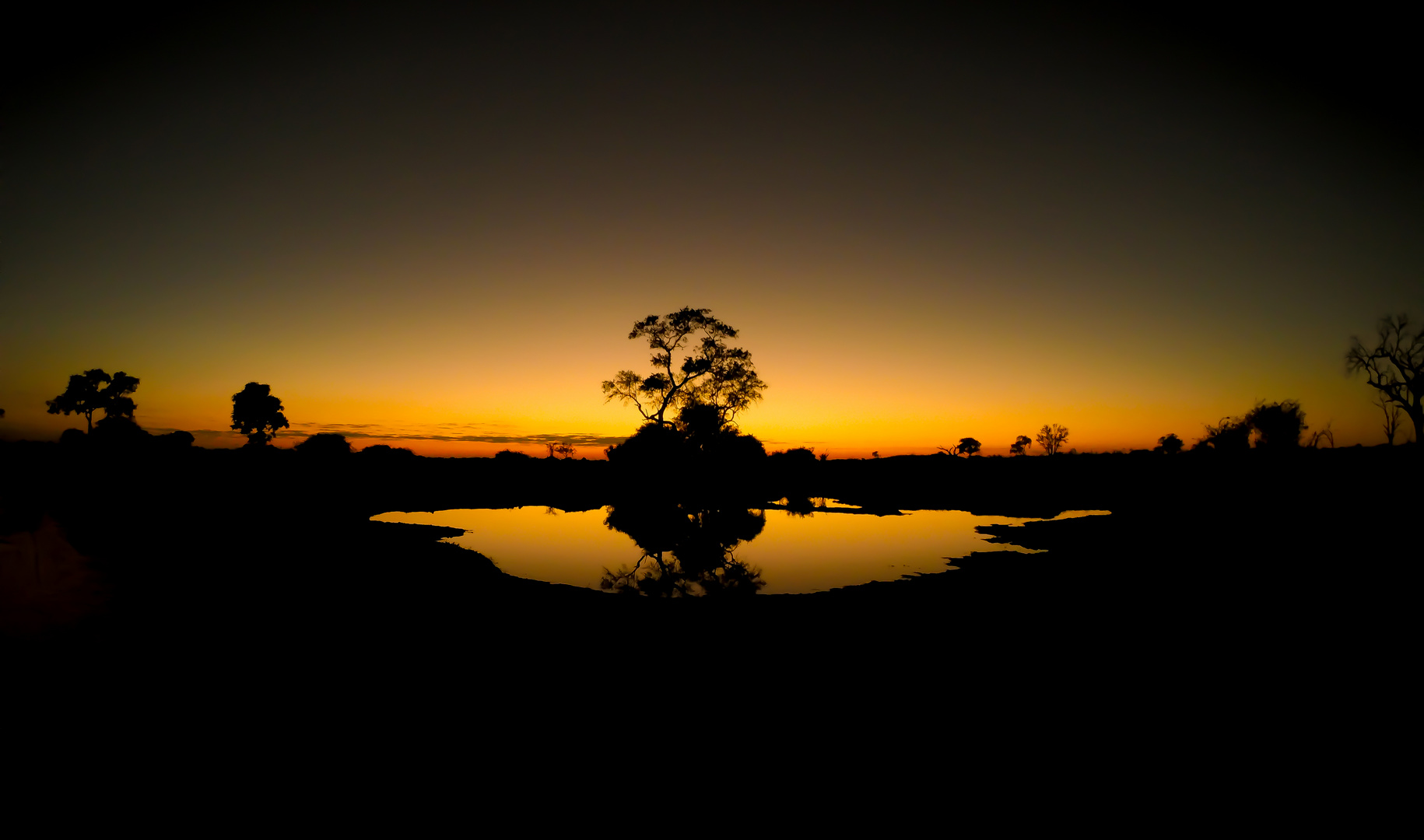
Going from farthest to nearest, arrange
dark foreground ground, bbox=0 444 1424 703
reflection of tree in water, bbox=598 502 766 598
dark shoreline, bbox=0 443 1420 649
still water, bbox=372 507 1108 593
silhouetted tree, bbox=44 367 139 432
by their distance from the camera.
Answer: silhouetted tree, bbox=44 367 139 432 < still water, bbox=372 507 1108 593 < reflection of tree in water, bbox=598 502 766 598 < dark shoreline, bbox=0 443 1420 649 < dark foreground ground, bbox=0 444 1424 703

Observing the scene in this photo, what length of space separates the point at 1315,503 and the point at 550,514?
3765cm

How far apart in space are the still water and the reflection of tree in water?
0.47m

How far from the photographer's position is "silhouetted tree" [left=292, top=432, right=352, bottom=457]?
56875 mm

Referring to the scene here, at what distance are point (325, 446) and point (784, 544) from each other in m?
57.8

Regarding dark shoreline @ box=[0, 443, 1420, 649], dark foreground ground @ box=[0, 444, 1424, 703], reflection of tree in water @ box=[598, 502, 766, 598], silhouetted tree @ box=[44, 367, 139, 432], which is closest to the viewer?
dark foreground ground @ box=[0, 444, 1424, 703]

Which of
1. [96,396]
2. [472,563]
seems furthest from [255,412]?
[472,563]

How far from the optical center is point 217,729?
5727 mm

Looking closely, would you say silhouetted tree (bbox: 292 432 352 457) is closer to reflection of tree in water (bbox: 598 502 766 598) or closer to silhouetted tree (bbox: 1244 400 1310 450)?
reflection of tree in water (bbox: 598 502 766 598)

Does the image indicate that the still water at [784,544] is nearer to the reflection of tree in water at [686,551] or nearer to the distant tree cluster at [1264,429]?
the reflection of tree in water at [686,551]

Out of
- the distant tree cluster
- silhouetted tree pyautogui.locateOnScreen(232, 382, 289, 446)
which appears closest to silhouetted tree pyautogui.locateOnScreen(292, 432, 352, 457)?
silhouetted tree pyautogui.locateOnScreen(232, 382, 289, 446)

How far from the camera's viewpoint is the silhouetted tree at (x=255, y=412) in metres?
66.5

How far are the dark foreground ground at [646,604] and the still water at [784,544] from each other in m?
1.38

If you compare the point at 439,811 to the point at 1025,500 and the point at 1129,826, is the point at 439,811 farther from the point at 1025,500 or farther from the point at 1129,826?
the point at 1025,500

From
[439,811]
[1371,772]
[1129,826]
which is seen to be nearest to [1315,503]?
[1371,772]
